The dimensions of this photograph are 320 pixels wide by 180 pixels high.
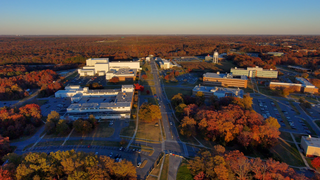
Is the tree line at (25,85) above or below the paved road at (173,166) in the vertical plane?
above

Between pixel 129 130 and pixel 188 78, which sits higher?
pixel 188 78

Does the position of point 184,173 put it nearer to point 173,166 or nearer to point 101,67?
point 173,166

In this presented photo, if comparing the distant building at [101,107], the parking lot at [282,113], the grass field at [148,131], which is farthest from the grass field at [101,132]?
the parking lot at [282,113]

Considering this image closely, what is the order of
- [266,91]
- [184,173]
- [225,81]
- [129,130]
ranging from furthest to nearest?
1. [225,81]
2. [266,91]
3. [129,130]
4. [184,173]

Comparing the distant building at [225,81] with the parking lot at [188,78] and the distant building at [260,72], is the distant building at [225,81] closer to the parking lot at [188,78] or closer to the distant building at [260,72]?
the parking lot at [188,78]

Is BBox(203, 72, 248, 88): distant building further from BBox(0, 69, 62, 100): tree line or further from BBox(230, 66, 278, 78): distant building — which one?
BBox(0, 69, 62, 100): tree line

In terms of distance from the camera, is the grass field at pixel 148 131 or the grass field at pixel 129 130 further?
the grass field at pixel 129 130


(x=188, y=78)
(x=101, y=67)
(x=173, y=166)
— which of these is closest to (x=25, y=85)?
(x=101, y=67)
